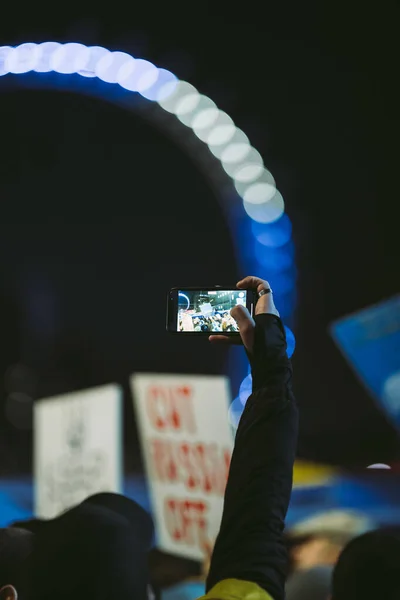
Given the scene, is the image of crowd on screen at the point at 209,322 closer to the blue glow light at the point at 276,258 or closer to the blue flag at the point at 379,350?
the blue flag at the point at 379,350

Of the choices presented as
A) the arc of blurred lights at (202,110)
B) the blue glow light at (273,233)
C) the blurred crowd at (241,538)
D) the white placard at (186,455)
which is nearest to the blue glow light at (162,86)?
the arc of blurred lights at (202,110)

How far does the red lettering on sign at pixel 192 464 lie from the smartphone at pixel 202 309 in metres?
0.94

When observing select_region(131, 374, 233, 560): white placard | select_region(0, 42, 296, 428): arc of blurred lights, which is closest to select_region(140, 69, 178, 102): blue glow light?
select_region(0, 42, 296, 428): arc of blurred lights

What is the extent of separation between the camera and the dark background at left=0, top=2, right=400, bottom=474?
205 cm

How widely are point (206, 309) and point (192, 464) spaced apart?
3.39 feet

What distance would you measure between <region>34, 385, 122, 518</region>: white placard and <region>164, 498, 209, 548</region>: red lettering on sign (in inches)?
7.7

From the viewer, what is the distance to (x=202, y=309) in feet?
3.10

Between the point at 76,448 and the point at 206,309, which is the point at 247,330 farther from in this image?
the point at 76,448

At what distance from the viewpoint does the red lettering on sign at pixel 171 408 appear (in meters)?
1.91

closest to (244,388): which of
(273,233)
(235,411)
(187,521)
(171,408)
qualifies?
(235,411)

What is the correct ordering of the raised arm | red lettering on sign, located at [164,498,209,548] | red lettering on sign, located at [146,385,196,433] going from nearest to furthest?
the raised arm
red lettering on sign, located at [164,498,209,548]
red lettering on sign, located at [146,385,196,433]

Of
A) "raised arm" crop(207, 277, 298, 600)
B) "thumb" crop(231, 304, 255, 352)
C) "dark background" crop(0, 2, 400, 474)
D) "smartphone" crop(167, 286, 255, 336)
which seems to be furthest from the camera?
"dark background" crop(0, 2, 400, 474)

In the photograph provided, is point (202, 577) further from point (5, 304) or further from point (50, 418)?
point (5, 304)

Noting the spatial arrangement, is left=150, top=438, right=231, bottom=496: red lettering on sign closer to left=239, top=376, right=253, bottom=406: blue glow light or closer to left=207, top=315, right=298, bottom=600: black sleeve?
left=239, top=376, right=253, bottom=406: blue glow light
